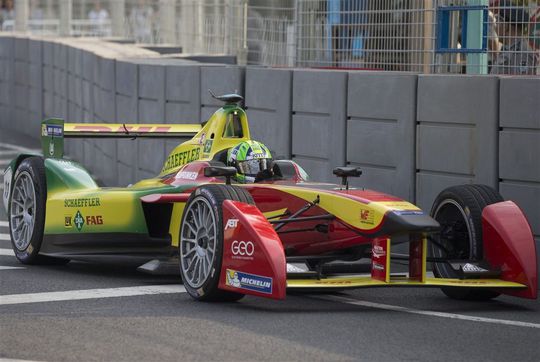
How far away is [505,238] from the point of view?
9.51 metres

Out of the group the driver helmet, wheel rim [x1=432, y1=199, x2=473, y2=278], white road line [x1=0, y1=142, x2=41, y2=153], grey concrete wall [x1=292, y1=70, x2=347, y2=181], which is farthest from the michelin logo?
white road line [x1=0, y1=142, x2=41, y2=153]

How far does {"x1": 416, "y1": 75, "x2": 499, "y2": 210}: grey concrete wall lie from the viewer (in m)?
11.1

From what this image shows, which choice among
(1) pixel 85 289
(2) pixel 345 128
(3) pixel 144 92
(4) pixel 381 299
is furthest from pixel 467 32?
(3) pixel 144 92

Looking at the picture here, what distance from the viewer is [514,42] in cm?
1183

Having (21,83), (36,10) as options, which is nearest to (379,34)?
(21,83)

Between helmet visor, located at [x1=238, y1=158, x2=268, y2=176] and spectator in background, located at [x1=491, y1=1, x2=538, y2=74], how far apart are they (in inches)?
95.7

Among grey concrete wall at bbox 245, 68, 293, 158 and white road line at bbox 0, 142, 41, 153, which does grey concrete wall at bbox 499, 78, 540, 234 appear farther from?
white road line at bbox 0, 142, 41, 153

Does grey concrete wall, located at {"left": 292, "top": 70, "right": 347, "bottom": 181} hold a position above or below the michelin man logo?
above

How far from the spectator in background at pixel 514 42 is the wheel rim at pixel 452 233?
216 cm

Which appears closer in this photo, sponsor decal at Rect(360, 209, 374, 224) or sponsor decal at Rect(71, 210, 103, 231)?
sponsor decal at Rect(360, 209, 374, 224)

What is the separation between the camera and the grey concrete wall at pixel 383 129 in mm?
12055

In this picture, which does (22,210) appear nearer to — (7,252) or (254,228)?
(7,252)

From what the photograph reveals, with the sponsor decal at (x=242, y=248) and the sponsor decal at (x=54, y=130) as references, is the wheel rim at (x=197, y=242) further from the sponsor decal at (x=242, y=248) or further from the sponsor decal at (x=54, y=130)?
the sponsor decal at (x=54, y=130)

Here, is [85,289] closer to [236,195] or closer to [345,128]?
[236,195]
